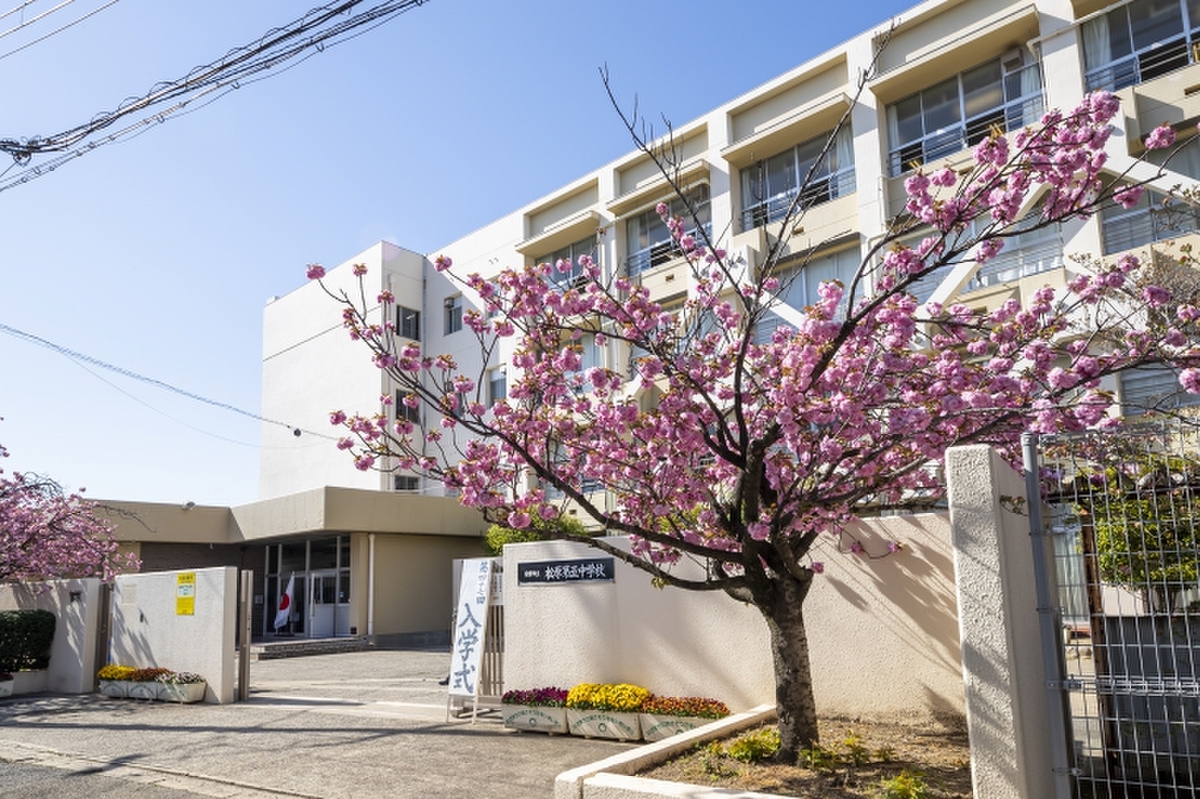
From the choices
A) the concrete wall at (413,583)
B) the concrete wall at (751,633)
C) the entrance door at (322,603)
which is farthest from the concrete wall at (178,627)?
the entrance door at (322,603)

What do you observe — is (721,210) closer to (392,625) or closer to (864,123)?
(864,123)

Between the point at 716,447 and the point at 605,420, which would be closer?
the point at 716,447

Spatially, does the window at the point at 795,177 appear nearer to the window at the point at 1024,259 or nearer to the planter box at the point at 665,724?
the window at the point at 1024,259

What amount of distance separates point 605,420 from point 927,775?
12.4 ft

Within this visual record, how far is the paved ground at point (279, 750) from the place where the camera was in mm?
8344

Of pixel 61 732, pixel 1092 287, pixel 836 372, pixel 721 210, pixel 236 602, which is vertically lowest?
pixel 61 732

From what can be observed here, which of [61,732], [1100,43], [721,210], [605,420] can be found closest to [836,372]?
[605,420]

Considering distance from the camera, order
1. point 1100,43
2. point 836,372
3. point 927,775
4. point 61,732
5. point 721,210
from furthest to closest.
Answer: point 721,210
point 1100,43
point 61,732
point 836,372
point 927,775

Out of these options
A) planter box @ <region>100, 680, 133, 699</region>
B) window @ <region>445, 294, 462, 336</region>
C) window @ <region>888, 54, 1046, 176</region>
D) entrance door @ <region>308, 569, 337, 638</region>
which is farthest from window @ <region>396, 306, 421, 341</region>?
planter box @ <region>100, 680, 133, 699</region>

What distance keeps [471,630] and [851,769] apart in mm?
6189

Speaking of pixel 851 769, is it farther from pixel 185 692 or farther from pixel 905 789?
pixel 185 692

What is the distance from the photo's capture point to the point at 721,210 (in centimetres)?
2466

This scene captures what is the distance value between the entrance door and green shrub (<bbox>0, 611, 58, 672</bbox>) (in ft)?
42.3

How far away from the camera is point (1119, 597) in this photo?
5.51 m
